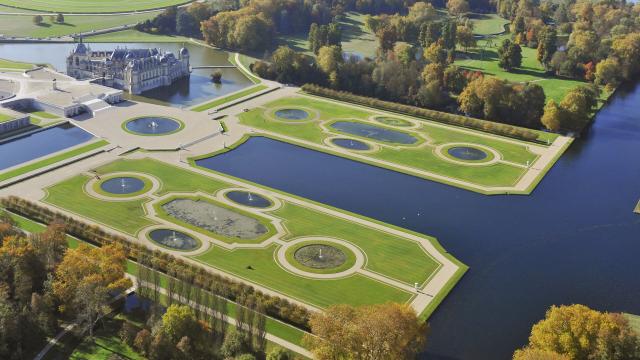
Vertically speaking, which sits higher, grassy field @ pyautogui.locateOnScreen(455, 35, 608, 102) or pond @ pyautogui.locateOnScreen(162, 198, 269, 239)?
grassy field @ pyautogui.locateOnScreen(455, 35, 608, 102)

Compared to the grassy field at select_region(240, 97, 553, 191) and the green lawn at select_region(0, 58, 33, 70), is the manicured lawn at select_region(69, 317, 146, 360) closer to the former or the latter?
the grassy field at select_region(240, 97, 553, 191)

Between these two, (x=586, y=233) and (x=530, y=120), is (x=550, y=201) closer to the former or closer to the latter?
(x=586, y=233)

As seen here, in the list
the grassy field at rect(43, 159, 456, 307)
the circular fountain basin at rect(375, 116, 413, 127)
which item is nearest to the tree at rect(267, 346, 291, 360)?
the grassy field at rect(43, 159, 456, 307)

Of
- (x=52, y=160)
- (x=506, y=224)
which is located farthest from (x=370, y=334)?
(x=52, y=160)

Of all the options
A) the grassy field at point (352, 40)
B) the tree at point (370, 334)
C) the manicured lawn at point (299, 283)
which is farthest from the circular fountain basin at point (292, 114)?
the tree at point (370, 334)

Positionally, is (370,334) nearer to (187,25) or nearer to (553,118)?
(553,118)

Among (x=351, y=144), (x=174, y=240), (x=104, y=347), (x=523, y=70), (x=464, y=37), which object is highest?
(x=464, y=37)
